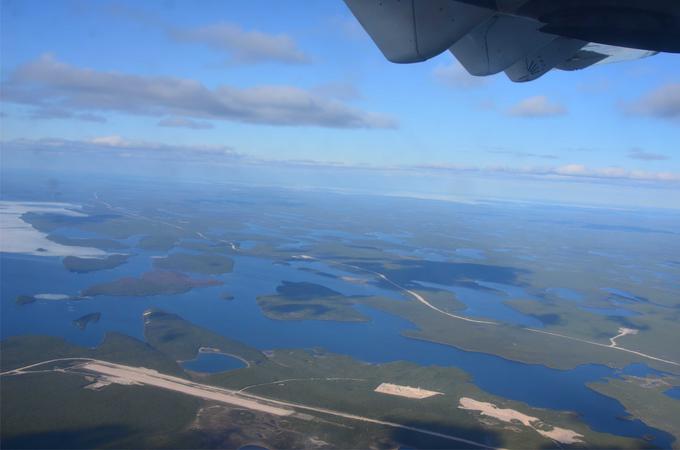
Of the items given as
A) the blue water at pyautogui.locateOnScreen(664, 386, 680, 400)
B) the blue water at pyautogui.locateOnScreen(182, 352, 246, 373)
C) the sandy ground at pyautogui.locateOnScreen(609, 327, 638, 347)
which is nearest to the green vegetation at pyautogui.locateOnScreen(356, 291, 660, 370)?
the sandy ground at pyautogui.locateOnScreen(609, 327, 638, 347)

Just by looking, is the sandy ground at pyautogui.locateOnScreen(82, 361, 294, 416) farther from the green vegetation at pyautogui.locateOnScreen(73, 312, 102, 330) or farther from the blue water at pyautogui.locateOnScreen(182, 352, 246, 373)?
the green vegetation at pyautogui.locateOnScreen(73, 312, 102, 330)

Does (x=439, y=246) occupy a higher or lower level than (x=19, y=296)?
higher

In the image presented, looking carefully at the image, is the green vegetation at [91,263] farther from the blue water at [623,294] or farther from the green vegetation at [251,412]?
the blue water at [623,294]

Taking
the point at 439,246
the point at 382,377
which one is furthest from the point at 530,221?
the point at 382,377

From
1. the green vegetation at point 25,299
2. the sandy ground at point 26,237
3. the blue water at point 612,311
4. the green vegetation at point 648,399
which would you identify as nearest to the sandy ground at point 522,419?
the green vegetation at point 648,399

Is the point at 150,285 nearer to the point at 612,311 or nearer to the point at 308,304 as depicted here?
the point at 308,304

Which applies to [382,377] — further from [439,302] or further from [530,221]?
[530,221]
